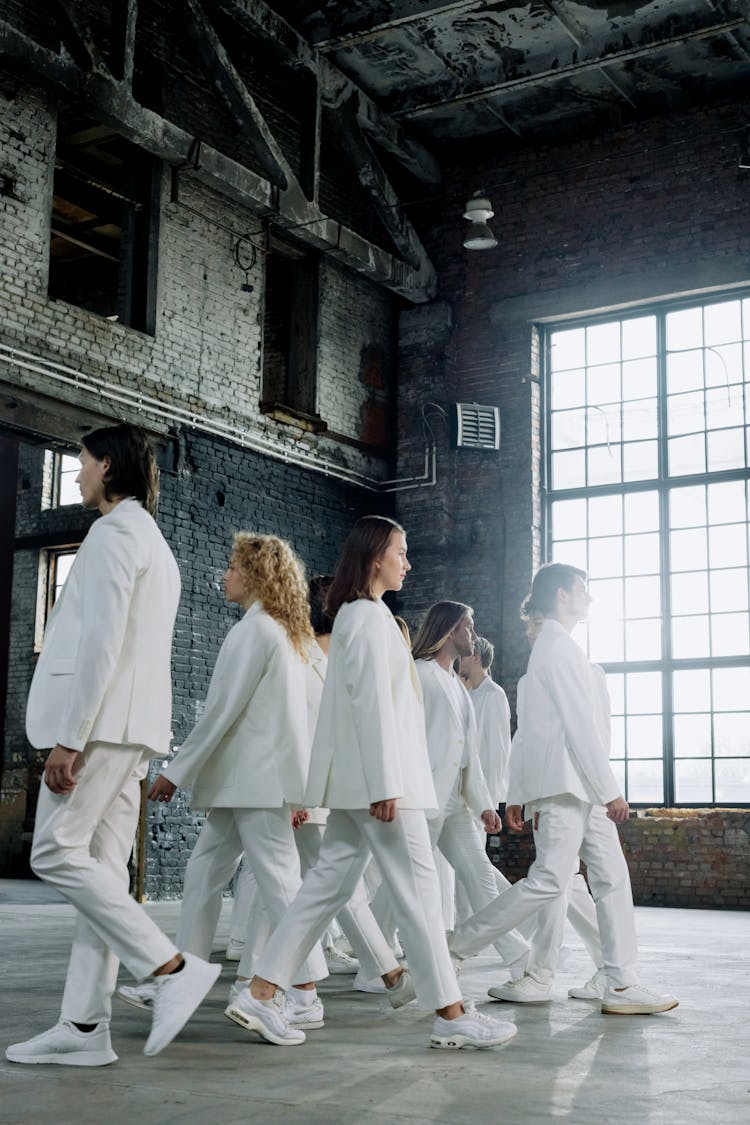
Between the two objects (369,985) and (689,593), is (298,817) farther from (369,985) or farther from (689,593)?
(689,593)

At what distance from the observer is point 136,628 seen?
139 inches

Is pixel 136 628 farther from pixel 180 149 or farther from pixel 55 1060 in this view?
pixel 180 149

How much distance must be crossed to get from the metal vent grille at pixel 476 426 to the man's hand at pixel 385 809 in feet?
32.5

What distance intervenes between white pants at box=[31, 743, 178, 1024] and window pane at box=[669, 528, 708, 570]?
9.87m

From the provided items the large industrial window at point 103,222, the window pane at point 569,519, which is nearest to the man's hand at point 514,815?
the large industrial window at point 103,222

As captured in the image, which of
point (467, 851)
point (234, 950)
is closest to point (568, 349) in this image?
point (467, 851)

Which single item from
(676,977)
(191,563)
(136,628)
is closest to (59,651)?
(136,628)

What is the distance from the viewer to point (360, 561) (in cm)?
409

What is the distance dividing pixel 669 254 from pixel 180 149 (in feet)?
16.5

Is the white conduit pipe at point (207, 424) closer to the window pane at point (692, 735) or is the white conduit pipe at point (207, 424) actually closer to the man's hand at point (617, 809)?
the window pane at point (692, 735)

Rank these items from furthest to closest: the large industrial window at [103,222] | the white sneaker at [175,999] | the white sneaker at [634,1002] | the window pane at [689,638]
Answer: the window pane at [689,638]
the large industrial window at [103,222]
the white sneaker at [634,1002]
the white sneaker at [175,999]

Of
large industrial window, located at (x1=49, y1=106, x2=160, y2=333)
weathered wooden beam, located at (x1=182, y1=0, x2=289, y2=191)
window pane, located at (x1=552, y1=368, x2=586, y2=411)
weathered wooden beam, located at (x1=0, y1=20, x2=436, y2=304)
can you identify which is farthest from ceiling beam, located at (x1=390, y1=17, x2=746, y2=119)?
large industrial window, located at (x1=49, y1=106, x2=160, y2=333)

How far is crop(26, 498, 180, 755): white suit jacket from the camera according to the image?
11.0 ft

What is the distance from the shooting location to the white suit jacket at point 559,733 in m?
4.85
